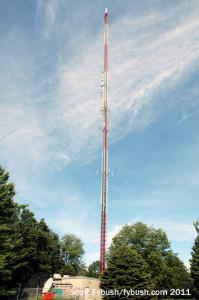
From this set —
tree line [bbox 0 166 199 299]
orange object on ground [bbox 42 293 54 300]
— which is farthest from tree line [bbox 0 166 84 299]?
orange object on ground [bbox 42 293 54 300]

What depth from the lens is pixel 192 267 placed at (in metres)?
37.0

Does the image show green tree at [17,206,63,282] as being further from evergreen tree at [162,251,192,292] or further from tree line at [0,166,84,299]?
evergreen tree at [162,251,192,292]

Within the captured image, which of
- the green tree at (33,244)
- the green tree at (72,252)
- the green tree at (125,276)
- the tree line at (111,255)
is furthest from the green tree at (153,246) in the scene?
the green tree at (72,252)

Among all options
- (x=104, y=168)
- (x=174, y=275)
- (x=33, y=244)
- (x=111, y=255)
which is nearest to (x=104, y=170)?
(x=104, y=168)

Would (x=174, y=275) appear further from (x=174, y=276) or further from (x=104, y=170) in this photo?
(x=104, y=170)

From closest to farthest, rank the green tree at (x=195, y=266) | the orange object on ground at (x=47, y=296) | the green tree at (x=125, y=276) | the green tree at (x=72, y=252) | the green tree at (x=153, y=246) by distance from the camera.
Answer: the orange object on ground at (x=47, y=296), the green tree at (x=125, y=276), the green tree at (x=195, y=266), the green tree at (x=153, y=246), the green tree at (x=72, y=252)

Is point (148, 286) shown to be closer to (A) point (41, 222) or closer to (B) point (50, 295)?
(B) point (50, 295)

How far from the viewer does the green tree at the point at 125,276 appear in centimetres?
2747

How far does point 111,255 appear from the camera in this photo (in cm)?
3247

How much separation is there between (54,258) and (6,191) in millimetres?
32717

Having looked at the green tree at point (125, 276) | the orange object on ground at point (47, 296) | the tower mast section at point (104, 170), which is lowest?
the orange object on ground at point (47, 296)

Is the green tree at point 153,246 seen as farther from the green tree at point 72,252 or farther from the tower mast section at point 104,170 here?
the green tree at point 72,252

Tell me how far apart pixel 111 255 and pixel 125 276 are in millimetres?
4558

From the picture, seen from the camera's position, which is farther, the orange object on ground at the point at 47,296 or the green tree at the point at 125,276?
the green tree at the point at 125,276
